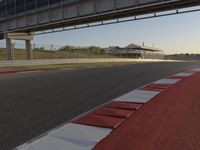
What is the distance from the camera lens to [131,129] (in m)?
5.64

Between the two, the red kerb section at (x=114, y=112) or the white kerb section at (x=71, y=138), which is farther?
the red kerb section at (x=114, y=112)

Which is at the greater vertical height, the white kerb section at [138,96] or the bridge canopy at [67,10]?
the bridge canopy at [67,10]

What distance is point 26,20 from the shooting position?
44438 mm

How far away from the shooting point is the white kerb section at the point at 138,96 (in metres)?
8.78

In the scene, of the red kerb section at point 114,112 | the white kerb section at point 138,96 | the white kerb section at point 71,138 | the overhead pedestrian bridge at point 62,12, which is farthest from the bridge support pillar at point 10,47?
the white kerb section at point 71,138

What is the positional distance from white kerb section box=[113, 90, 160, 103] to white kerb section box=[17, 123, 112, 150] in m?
3.09

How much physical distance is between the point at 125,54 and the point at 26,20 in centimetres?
4560

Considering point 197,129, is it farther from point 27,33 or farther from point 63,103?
point 27,33

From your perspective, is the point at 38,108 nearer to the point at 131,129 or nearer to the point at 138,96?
the point at 131,129

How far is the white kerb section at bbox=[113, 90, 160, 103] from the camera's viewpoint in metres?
8.78

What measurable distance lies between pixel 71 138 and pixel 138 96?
15.2ft

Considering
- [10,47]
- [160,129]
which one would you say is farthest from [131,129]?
[10,47]

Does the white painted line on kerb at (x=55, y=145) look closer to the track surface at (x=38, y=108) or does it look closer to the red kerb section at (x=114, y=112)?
the track surface at (x=38, y=108)

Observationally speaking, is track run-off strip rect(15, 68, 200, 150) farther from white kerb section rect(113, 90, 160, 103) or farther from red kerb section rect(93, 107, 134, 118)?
white kerb section rect(113, 90, 160, 103)
